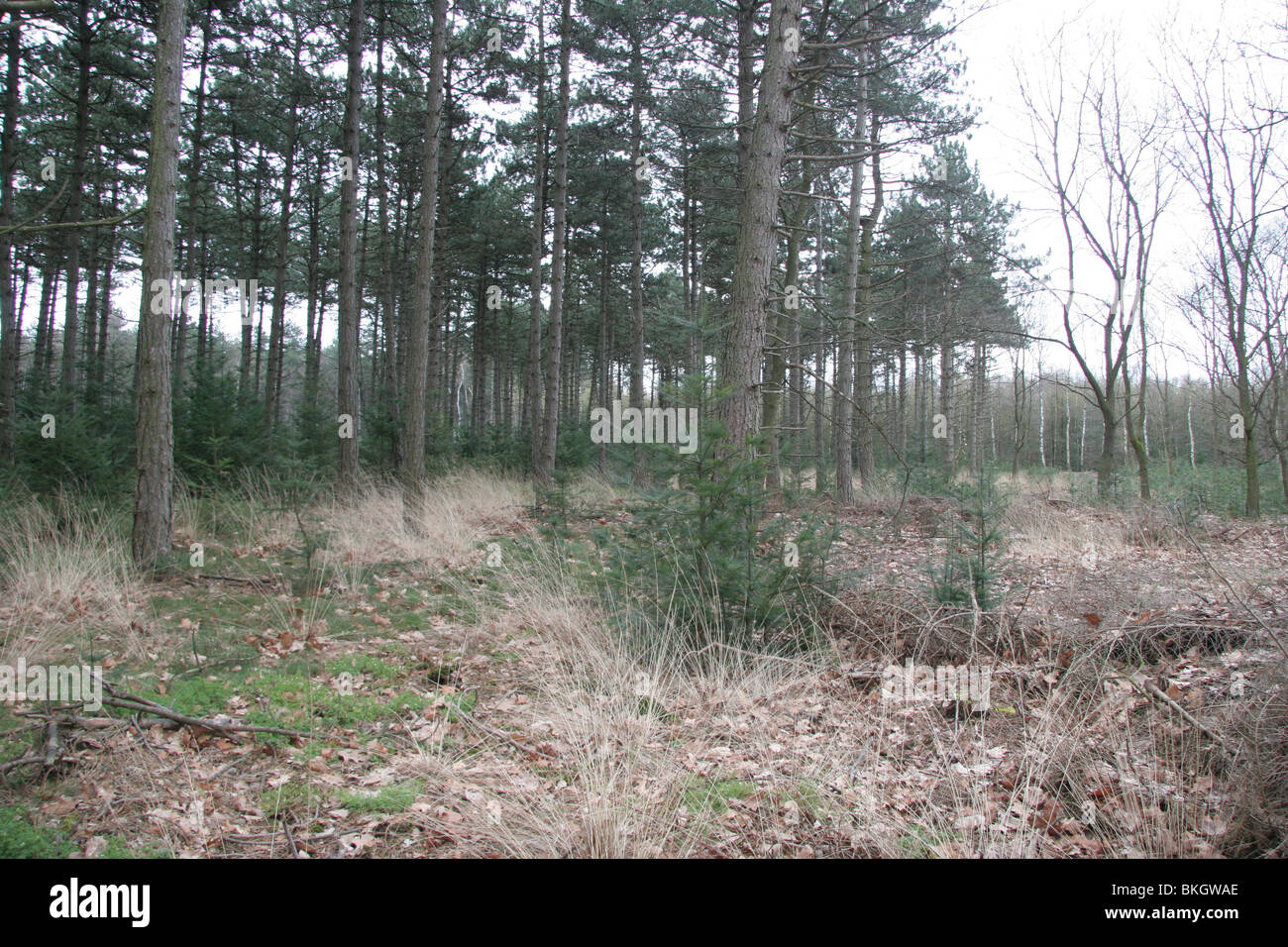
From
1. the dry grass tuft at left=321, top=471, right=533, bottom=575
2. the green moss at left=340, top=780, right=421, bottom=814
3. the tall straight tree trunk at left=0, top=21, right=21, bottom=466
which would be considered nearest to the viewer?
the green moss at left=340, top=780, right=421, bottom=814

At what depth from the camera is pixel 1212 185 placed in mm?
12508

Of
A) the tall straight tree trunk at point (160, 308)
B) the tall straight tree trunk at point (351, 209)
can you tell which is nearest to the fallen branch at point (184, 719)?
the tall straight tree trunk at point (160, 308)

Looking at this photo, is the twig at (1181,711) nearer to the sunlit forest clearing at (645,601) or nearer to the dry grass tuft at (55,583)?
the sunlit forest clearing at (645,601)

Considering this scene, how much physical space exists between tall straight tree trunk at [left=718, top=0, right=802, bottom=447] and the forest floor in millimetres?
1874

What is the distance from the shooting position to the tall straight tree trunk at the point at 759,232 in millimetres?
6066

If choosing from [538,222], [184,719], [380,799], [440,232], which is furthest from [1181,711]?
[440,232]

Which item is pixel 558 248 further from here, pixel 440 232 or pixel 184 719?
pixel 184 719

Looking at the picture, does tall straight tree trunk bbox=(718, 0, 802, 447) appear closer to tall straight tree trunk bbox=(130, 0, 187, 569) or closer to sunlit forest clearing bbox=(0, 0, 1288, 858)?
sunlit forest clearing bbox=(0, 0, 1288, 858)

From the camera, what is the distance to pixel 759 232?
6148mm

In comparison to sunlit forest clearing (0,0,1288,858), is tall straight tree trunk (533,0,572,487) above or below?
above

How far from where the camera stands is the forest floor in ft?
9.54

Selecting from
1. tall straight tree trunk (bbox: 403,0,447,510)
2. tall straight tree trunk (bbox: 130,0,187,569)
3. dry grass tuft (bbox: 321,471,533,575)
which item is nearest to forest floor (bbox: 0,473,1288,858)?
tall straight tree trunk (bbox: 130,0,187,569)

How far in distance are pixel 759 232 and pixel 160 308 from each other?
6087 millimetres
